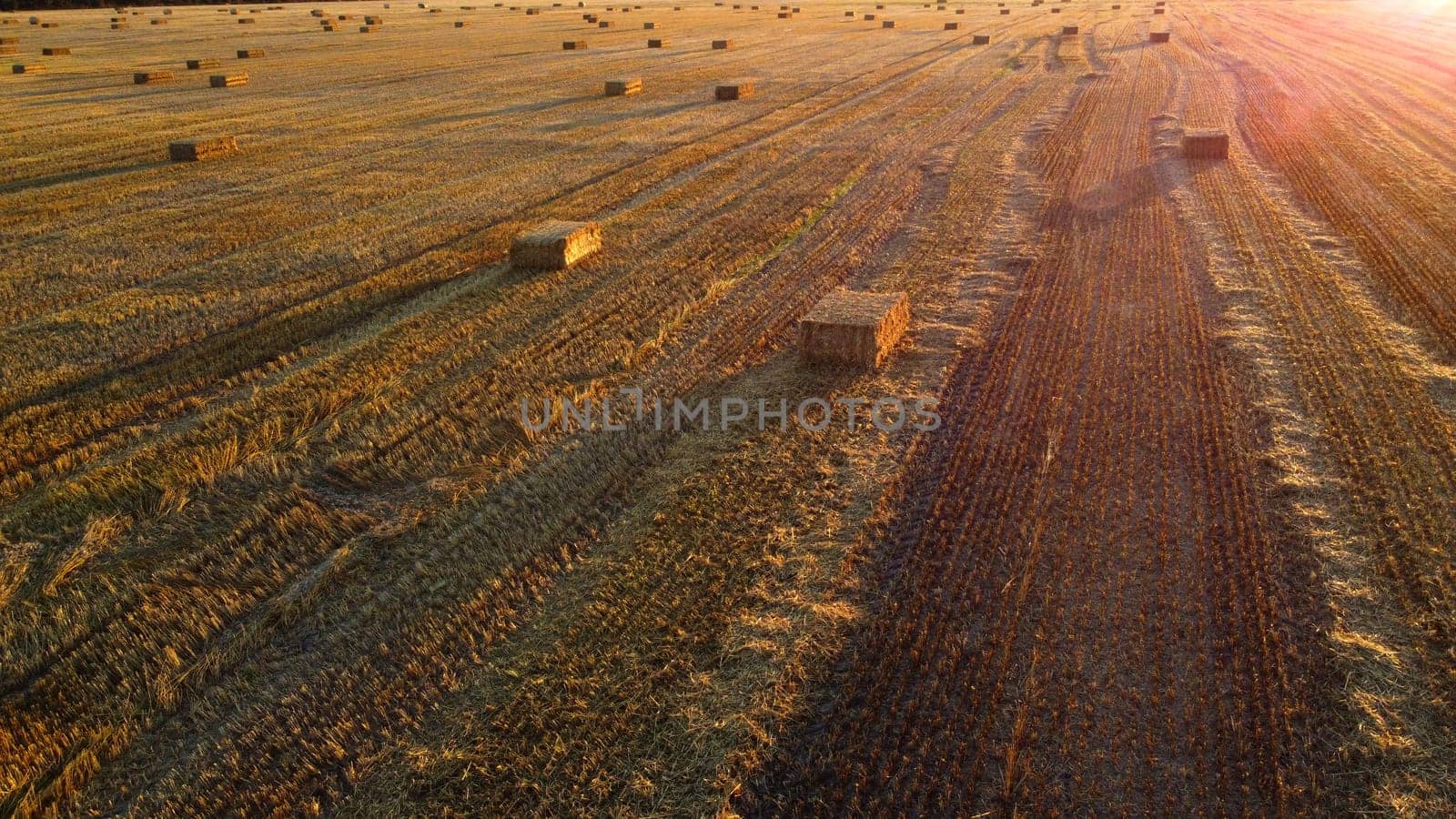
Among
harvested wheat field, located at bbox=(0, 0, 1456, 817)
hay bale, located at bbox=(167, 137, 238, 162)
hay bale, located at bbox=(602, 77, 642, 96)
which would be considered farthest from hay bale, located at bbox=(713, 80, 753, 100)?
hay bale, located at bbox=(167, 137, 238, 162)

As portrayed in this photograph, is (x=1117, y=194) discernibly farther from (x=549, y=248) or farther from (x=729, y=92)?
(x=729, y=92)

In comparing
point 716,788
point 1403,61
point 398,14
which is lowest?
point 716,788

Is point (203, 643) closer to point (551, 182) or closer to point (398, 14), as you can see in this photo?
point (551, 182)

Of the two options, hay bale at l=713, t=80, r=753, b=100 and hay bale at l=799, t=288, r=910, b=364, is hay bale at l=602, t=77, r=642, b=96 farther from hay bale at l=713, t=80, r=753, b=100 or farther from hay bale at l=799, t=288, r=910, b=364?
hay bale at l=799, t=288, r=910, b=364

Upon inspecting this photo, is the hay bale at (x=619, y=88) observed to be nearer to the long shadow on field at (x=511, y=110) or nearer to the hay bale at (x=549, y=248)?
the long shadow on field at (x=511, y=110)

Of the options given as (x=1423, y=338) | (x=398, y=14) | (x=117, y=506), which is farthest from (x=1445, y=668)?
(x=398, y=14)

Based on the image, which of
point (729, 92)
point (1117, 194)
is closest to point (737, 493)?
point (1117, 194)
